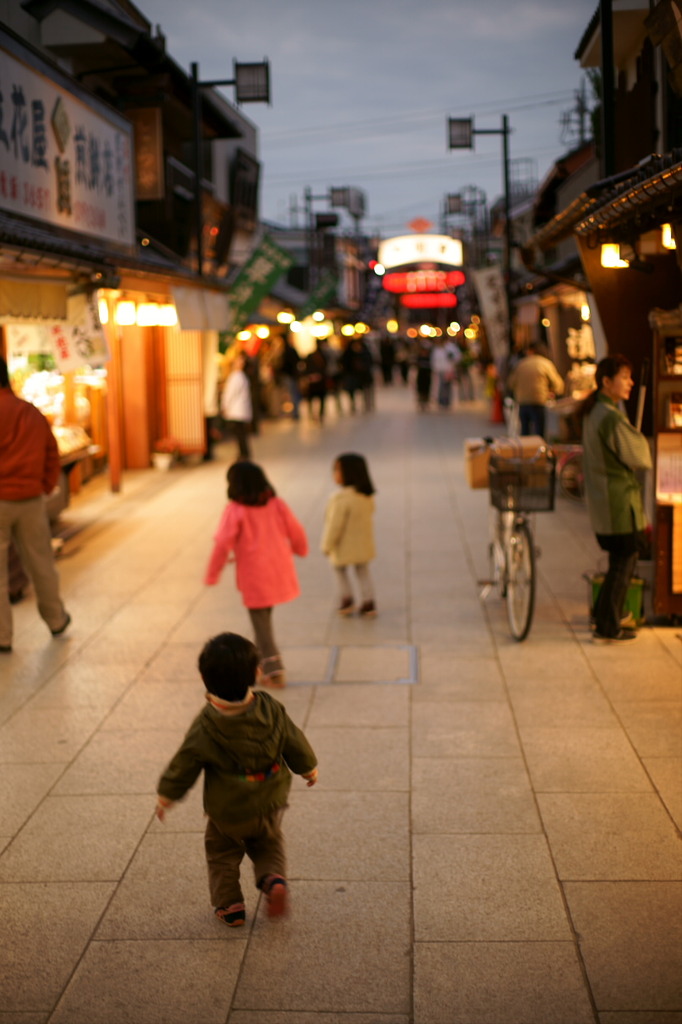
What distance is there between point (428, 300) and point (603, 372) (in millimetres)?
24610

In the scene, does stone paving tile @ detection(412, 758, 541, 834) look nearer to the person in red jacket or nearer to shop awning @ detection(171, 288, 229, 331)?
the person in red jacket

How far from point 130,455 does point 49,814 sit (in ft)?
47.0

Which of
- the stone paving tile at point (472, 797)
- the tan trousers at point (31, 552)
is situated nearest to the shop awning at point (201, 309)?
the tan trousers at point (31, 552)

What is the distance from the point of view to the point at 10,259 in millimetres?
9148

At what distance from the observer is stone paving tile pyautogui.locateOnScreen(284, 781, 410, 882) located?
514cm

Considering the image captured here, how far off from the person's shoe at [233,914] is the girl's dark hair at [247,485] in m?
3.49

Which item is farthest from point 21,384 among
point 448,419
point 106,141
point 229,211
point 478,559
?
point 448,419

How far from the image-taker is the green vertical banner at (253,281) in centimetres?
2103

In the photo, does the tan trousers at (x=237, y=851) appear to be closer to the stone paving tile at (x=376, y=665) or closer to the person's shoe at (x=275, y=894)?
the person's shoe at (x=275, y=894)

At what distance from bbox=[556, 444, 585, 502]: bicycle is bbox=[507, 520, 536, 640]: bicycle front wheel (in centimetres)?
641

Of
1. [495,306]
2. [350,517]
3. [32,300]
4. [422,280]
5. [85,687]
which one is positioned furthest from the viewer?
[422,280]

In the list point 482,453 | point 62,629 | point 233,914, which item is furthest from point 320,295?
point 233,914

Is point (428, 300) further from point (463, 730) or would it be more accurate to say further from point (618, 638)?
point (463, 730)

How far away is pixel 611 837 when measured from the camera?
539cm
